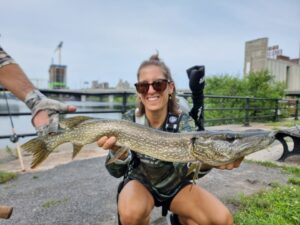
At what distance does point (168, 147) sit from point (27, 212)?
1.88 meters

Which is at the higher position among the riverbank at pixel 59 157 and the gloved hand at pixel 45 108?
the gloved hand at pixel 45 108

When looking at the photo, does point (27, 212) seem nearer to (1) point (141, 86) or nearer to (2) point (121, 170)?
(2) point (121, 170)

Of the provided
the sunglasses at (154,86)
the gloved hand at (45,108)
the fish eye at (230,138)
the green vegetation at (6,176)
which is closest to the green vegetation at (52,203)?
the green vegetation at (6,176)

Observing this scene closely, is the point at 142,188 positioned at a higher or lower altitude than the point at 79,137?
lower

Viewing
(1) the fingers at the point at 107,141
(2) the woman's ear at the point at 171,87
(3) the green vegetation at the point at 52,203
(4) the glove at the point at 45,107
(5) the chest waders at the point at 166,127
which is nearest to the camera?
(4) the glove at the point at 45,107

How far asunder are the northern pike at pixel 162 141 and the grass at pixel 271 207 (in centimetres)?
119

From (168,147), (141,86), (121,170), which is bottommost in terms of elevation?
(121,170)

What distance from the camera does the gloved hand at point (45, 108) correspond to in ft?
6.14

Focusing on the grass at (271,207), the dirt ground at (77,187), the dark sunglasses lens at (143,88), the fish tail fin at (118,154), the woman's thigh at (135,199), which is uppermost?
the dark sunglasses lens at (143,88)

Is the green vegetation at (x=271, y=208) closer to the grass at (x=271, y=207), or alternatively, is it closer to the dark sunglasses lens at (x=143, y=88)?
the grass at (x=271, y=207)

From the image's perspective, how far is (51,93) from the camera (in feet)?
20.6

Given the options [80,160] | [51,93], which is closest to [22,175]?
[80,160]

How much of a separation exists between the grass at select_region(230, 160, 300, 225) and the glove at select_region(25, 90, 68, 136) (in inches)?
78.6

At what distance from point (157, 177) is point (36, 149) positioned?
37.2 inches
